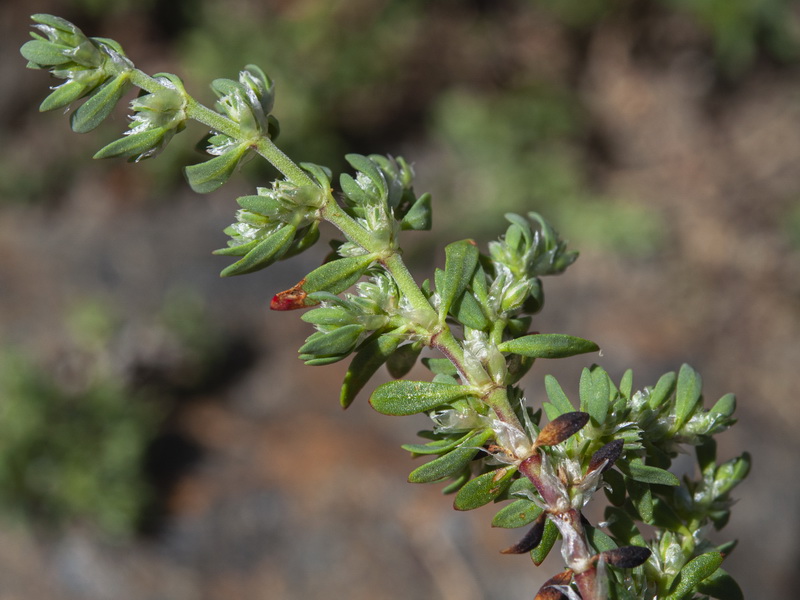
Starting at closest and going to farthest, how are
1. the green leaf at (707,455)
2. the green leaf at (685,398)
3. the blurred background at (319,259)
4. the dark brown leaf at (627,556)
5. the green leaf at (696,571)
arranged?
the dark brown leaf at (627,556) → the green leaf at (696,571) → the green leaf at (685,398) → the green leaf at (707,455) → the blurred background at (319,259)

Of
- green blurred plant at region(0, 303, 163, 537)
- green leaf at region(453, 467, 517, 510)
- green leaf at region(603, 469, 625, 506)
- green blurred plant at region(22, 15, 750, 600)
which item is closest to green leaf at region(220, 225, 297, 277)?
green blurred plant at region(22, 15, 750, 600)

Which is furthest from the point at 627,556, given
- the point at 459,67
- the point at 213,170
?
the point at 459,67

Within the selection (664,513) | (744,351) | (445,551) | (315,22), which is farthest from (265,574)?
(315,22)

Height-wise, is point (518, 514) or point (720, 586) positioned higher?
point (518, 514)

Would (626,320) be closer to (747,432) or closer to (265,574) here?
(747,432)

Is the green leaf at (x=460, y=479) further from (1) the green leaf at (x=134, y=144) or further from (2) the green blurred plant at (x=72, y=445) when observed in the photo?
(2) the green blurred plant at (x=72, y=445)

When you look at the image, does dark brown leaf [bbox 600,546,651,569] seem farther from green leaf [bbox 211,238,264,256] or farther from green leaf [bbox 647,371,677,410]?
green leaf [bbox 211,238,264,256]

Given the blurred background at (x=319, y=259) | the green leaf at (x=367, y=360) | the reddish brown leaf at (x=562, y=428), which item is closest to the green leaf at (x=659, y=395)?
the reddish brown leaf at (x=562, y=428)

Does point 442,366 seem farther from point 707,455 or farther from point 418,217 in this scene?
point 707,455
